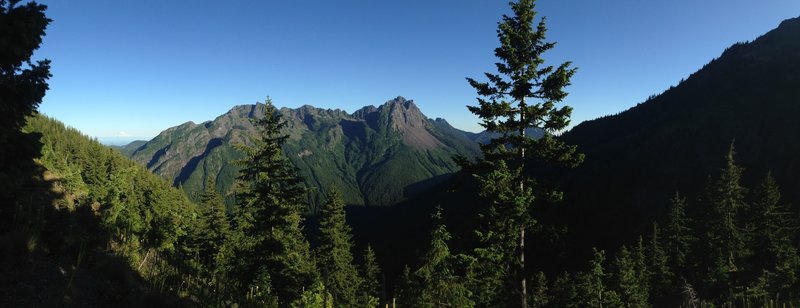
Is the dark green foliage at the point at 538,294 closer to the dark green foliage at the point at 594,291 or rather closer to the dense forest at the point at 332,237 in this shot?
the dense forest at the point at 332,237

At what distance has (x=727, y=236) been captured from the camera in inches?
1689

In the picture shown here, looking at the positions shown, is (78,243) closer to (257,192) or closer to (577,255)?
(257,192)

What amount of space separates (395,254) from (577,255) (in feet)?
161

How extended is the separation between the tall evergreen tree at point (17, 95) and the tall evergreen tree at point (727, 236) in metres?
52.8

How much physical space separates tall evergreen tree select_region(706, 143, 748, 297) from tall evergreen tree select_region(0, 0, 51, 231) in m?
52.8

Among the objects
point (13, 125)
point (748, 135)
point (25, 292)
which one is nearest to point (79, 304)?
point (25, 292)

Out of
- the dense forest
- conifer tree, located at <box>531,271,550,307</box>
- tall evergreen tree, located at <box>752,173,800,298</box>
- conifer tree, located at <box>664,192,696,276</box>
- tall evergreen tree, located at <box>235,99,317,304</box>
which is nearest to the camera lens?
the dense forest

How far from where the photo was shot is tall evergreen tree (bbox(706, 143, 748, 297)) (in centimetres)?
4119

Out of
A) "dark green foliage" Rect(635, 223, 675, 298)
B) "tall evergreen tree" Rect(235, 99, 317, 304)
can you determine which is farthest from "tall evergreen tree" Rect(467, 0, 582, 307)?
"dark green foliage" Rect(635, 223, 675, 298)

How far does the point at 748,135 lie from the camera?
395ft

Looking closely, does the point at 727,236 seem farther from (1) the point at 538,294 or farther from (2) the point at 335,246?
(2) the point at 335,246

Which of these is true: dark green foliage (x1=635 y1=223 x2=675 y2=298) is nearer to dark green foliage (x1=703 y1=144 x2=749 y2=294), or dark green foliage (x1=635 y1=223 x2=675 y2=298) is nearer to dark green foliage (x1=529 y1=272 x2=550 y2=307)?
dark green foliage (x1=703 y1=144 x2=749 y2=294)

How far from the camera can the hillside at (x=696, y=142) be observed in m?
108

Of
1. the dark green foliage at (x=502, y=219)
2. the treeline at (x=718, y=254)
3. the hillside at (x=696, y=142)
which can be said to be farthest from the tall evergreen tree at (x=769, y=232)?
the dark green foliage at (x=502, y=219)
